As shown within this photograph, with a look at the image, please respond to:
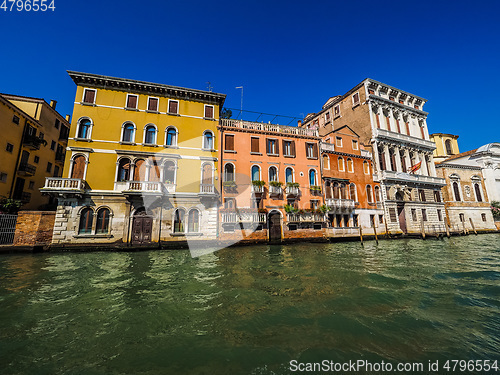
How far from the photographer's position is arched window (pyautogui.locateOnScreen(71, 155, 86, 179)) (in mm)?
14913

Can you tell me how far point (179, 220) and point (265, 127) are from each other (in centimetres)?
1128

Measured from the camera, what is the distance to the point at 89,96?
16156 millimetres

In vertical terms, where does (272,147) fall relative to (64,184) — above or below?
above

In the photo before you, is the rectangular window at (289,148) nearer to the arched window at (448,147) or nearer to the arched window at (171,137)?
the arched window at (171,137)

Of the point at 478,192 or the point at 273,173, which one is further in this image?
the point at 478,192

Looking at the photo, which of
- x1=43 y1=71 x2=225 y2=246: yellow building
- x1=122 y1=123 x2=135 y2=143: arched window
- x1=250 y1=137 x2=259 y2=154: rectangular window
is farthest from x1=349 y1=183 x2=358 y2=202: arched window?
x1=122 y1=123 x2=135 y2=143: arched window

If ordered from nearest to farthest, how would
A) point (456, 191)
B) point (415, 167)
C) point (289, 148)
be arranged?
point (289, 148) < point (415, 167) < point (456, 191)

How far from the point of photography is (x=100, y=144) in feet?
51.5

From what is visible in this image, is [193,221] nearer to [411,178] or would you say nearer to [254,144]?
[254,144]

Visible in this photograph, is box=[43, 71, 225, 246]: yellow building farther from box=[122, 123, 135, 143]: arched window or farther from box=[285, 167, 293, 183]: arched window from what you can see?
box=[285, 167, 293, 183]: arched window

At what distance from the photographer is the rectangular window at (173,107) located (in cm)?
1766

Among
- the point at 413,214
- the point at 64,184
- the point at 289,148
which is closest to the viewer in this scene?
the point at 64,184

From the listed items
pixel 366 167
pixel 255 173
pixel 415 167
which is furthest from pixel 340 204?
pixel 415 167

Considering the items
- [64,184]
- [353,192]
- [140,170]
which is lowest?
[64,184]
